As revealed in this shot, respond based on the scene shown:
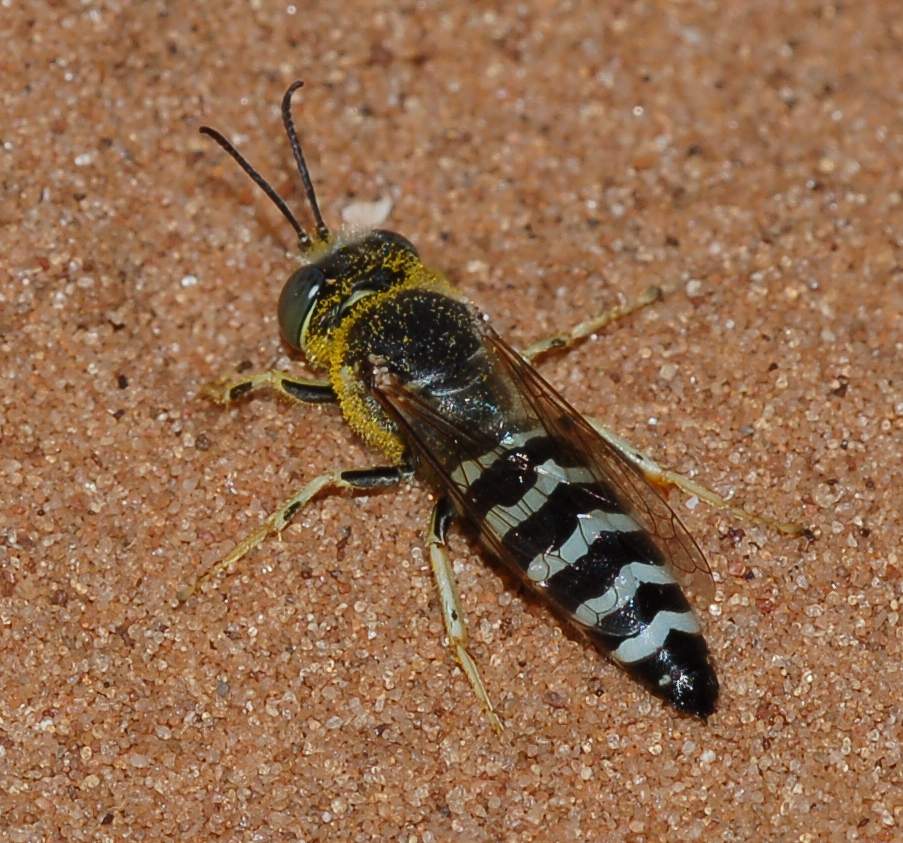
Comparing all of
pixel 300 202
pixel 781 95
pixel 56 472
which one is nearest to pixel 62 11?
pixel 300 202

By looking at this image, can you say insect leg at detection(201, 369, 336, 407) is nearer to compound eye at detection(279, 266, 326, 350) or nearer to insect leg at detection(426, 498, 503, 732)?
compound eye at detection(279, 266, 326, 350)

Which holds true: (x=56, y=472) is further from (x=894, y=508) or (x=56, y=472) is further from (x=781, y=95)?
(x=781, y=95)

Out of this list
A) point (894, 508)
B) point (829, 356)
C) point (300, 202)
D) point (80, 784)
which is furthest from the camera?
point (300, 202)

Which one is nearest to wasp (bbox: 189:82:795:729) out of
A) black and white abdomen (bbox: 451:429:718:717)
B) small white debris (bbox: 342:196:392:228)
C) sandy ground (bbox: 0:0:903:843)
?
black and white abdomen (bbox: 451:429:718:717)

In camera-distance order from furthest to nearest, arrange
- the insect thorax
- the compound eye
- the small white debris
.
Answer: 1. the small white debris
2. the compound eye
3. the insect thorax

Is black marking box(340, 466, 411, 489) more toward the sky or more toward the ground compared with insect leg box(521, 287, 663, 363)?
more toward the sky

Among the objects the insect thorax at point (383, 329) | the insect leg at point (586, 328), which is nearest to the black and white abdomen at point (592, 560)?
the insect thorax at point (383, 329)

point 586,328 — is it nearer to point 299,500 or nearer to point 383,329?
point 383,329
